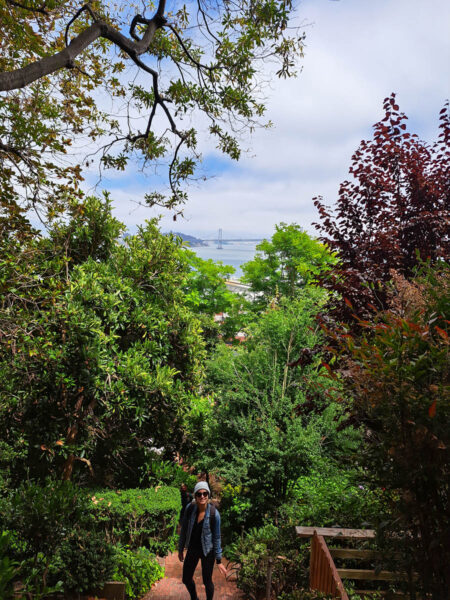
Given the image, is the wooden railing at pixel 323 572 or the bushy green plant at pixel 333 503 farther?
the bushy green plant at pixel 333 503

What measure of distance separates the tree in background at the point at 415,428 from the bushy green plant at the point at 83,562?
3962mm

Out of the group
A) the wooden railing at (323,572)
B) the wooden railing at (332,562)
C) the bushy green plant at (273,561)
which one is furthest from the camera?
the bushy green plant at (273,561)

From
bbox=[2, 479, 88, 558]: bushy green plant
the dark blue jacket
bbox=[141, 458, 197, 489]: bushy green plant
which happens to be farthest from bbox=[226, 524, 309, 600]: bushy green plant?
bbox=[2, 479, 88, 558]: bushy green plant

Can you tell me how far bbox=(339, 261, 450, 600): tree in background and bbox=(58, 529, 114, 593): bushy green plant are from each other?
3.96 metres

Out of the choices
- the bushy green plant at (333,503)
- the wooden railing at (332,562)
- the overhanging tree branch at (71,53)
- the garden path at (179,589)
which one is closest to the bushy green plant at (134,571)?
the garden path at (179,589)

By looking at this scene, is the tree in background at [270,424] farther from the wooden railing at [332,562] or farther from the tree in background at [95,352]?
the wooden railing at [332,562]

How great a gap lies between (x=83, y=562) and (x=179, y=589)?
1600 millimetres

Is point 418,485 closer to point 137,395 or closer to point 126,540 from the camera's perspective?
point 137,395

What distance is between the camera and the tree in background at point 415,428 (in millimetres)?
2373

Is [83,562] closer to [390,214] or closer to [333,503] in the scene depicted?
[333,503]

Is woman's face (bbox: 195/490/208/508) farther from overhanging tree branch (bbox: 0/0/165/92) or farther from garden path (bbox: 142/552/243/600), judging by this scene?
overhanging tree branch (bbox: 0/0/165/92)

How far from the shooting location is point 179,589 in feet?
18.7

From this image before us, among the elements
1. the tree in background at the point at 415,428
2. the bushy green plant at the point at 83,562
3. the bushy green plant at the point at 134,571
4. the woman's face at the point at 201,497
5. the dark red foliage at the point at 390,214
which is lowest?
the bushy green plant at the point at 134,571

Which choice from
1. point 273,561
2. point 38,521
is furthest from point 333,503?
point 38,521
